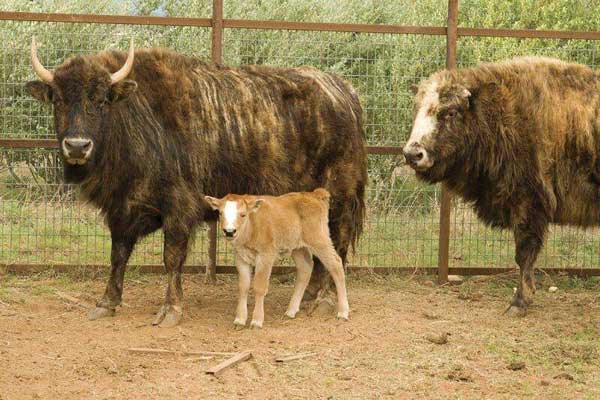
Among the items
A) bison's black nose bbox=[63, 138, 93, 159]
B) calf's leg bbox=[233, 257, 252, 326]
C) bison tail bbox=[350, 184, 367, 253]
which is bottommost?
calf's leg bbox=[233, 257, 252, 326]

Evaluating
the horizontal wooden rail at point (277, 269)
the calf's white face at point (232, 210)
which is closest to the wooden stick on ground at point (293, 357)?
the calf's white face at point (232, 210)

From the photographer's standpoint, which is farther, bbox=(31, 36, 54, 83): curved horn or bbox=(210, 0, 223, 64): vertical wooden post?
bbox=(210, 0, 223, 64): vertical wooden post

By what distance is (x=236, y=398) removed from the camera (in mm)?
6918

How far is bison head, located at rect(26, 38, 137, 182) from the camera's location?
861 centimetres

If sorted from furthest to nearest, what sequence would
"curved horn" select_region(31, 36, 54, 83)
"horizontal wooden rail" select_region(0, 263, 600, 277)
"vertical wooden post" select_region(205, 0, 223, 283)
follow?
1. "horizontal wooden rail" select_region(0, 263, 600, 277)
2. "vertical wooden post" select_region(205, 0, 223, 283)
3. "curved horn" select_region(31, 36, 54, 83)

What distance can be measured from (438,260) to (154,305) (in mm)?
3397

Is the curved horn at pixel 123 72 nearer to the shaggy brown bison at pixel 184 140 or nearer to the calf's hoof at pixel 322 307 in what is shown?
the shaggy brown bison at pixel 184 140

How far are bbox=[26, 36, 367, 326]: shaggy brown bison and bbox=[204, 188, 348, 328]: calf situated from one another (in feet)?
1.84

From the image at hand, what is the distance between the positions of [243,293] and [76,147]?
6.21 ft

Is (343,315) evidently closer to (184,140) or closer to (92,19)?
(184,140)

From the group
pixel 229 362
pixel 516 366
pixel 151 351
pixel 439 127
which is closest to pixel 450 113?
pixel 439 127

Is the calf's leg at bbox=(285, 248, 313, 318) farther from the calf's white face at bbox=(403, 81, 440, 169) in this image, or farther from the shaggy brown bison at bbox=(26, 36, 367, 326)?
the calf's white face at bbox=(403, 81, 440, 169)

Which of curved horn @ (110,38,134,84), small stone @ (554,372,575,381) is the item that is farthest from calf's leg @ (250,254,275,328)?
small stone @ (554,372,575,381)

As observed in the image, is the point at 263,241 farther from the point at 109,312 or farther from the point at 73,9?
the point at 73,9
